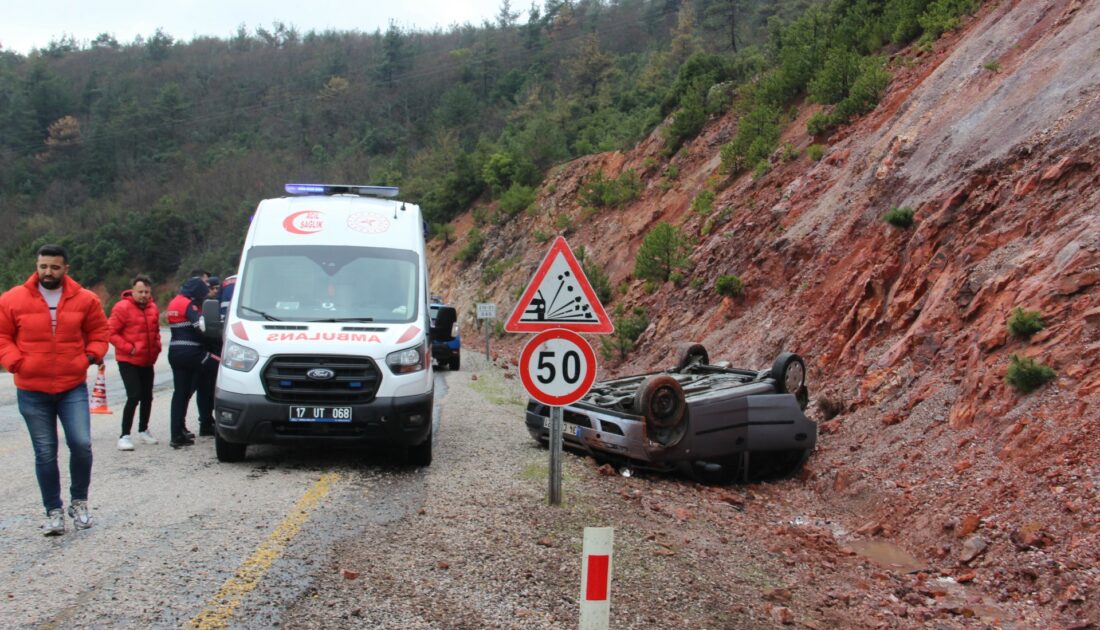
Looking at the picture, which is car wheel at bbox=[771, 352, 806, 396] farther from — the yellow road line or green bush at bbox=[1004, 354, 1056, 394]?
the yellow road line

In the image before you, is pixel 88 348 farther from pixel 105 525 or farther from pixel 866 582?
pixel 866 582

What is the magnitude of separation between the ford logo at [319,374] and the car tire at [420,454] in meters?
1.11

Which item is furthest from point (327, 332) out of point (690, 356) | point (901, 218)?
point (901, 218)

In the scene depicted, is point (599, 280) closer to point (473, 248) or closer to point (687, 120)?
point (687, 120)

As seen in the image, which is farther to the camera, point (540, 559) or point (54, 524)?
point (54, 524)

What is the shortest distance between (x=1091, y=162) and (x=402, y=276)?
822cm

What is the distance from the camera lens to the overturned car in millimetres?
8977

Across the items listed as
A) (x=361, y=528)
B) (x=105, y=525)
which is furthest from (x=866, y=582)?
(x=105, y=525)

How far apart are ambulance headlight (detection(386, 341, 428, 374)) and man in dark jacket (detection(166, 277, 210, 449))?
281 centimetres

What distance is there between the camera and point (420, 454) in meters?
9.08

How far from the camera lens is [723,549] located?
6.95 metres

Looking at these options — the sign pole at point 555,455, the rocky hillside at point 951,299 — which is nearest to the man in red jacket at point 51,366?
the sign pole at point 555,455

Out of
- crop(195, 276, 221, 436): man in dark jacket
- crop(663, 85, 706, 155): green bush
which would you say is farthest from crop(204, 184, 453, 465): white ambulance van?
crop(663, 85, 706, 155): green bush

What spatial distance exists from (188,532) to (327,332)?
281 cm
